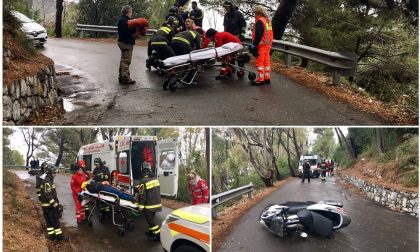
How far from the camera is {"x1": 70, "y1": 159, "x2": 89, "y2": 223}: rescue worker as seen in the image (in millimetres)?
6488

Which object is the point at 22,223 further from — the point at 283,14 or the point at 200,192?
the point at 283,14

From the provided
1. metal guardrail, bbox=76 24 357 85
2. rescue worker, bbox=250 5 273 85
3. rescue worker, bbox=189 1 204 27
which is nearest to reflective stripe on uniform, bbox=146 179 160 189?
rescue worker, bbox=250 5 273 85

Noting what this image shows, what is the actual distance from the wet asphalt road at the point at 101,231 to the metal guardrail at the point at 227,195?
631 mm

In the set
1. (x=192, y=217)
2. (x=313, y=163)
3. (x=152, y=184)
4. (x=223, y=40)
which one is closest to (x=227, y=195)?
(x=192, y=217)

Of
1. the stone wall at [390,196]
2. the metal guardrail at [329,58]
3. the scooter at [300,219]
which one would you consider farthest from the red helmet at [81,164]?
the metal guardrail at [329,58]

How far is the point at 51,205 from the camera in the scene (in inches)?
252

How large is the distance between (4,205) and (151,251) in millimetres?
2113

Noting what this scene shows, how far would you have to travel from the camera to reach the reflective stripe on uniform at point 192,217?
606cm

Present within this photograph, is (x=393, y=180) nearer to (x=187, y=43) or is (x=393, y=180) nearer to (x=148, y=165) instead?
(x=148, y=165)

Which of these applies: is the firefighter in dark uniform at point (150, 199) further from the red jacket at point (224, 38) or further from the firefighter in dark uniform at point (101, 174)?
the red jacket at point (224, 38)

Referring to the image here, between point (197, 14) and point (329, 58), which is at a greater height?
point (197, 14)

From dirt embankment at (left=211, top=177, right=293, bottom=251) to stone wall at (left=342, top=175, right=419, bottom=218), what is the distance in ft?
4.19

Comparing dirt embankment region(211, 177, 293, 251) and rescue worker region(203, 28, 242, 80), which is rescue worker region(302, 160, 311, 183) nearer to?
dirt embankment region(211, 177, 293, 251)

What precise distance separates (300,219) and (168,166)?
1.91m
